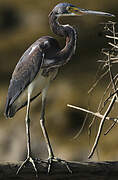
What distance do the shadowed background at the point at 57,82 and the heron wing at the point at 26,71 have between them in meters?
2.40

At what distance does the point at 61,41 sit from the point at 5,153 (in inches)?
45.0

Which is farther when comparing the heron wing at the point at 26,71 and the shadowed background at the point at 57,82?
the shadowed background at the point at 57,82

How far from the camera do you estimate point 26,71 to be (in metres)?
2.04

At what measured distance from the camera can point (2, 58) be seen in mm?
5309

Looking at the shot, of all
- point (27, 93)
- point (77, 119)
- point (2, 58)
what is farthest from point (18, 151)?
point (27, 93)

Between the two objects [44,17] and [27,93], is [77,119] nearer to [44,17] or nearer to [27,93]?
[44,17]

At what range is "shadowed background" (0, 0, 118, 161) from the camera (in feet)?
15.4

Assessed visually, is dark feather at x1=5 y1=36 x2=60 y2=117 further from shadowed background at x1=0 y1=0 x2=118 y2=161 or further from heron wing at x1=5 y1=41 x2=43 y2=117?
shadowed background at x1=0 y1=0 x2=118 y2=161

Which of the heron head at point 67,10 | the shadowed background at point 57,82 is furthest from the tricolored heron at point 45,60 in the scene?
the shadowed background at point 57,82

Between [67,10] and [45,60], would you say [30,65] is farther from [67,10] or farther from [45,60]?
→ [67,10]

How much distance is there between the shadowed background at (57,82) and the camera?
4.69 metres

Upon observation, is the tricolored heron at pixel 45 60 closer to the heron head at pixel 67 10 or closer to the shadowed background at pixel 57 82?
the heron head at pixel 67 10

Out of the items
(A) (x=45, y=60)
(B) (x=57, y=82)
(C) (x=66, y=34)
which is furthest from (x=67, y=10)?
(B) (x=57, y=82)

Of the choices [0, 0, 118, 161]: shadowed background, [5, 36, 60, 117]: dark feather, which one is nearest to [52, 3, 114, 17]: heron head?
[5, 36, 60, 117]: dark feather
